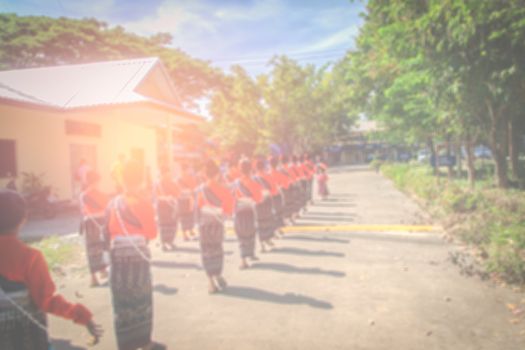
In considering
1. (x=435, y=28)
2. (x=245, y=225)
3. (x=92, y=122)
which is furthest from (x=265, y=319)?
(x=92, y=122)

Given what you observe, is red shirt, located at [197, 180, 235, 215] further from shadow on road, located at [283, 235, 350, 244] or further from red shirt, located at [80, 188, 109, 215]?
shadow on road, located at [283, 235, 350, 244]

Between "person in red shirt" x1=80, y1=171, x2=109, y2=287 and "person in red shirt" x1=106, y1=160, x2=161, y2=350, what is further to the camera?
"person in red shirt" x1=80, y1=171, x2=109, y2=287

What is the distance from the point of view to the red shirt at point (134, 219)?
3580 millimetres

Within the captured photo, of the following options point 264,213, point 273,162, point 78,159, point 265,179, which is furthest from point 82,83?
point 264,213

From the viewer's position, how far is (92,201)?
5680 mm

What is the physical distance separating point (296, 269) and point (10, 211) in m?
4.67

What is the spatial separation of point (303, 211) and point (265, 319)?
341 inches

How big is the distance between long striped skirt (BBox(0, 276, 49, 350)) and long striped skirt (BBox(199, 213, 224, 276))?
9.45ft

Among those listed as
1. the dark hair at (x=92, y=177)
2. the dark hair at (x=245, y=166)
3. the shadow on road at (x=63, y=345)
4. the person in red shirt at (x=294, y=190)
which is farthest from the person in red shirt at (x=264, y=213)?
the shadow on road at (x=63, y=345)

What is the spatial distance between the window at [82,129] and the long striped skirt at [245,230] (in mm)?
10812

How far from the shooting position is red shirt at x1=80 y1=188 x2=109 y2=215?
18.6ft

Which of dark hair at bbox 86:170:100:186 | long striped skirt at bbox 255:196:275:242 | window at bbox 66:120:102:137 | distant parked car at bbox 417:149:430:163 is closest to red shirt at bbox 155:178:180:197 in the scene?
long striped skirt at bbox 255:196:275:242

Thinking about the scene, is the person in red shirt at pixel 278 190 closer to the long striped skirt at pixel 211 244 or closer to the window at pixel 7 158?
the long striped skirt at pixel 211 244

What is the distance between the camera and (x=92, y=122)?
51.2 ft
